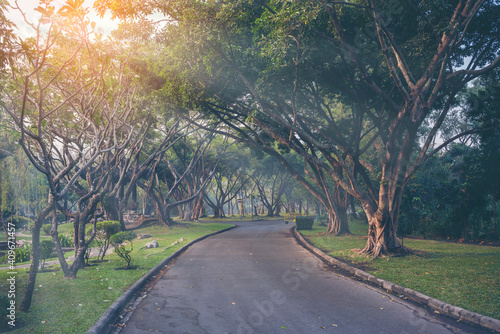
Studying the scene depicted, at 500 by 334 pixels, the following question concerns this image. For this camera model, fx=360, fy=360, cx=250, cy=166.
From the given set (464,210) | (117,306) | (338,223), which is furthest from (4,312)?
(338,223)

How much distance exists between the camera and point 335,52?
14453mm

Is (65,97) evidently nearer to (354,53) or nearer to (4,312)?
(4,312)

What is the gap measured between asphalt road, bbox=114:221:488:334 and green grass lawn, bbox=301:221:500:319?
0.79 m

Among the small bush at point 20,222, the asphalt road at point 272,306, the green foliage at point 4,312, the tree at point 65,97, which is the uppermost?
the tree at point 65,97

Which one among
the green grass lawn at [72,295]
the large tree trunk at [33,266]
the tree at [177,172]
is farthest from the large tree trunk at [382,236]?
the tree at [177,172]

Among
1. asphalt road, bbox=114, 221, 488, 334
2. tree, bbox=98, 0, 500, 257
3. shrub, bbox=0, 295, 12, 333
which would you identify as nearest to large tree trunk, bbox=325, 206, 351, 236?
tree, bbox=98, 0, 500, 257

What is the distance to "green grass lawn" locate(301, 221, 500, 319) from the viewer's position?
22.1 ft

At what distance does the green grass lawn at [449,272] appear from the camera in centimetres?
675

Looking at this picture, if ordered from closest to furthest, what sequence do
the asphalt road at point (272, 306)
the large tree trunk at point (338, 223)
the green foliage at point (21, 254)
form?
the asphalt road at point (272, 306) < the green foliage at point (21, 254) < the large tree trunk at point (338, 223)

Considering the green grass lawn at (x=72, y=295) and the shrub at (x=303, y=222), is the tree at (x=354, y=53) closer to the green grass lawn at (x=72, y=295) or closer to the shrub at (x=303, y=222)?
the green grass lawn at (x=72, y=295)

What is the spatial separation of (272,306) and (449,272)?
547 cm

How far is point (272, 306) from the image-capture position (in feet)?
21.8

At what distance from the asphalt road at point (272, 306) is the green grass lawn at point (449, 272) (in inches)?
31.0

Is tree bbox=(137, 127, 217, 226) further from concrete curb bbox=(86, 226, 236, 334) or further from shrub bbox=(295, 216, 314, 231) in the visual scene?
concrete curb bbox=(86, 226, 236, 334)
